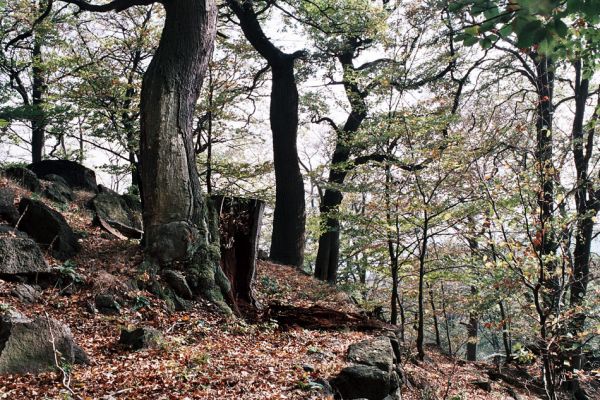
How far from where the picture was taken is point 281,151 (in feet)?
39.9

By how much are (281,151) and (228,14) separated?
4.17m

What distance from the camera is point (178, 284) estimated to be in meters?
5.80

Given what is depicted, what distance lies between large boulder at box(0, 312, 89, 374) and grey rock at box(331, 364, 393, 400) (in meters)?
2.49

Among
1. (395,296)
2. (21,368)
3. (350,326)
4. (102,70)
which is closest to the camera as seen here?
(21,368)

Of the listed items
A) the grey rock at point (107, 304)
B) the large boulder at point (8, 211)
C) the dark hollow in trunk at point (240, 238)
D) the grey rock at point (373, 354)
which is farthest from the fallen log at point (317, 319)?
the large boulder at point (8, 211)

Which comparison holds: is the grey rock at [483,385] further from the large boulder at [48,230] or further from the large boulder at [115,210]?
the large boulder at [48,230]

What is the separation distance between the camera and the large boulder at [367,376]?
436 centimetres

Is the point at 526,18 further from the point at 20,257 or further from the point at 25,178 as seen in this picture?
the point at 25,178

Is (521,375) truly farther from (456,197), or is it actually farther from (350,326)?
(350,326)

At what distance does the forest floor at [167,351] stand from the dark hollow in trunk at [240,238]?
0.69m

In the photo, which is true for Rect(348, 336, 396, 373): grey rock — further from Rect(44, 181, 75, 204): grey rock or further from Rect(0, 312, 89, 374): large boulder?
Rect(44, 181, 75, 204): grey rock

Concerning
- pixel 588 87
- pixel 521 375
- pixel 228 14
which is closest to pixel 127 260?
pixel 228 14

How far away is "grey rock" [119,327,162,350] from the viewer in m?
4.36

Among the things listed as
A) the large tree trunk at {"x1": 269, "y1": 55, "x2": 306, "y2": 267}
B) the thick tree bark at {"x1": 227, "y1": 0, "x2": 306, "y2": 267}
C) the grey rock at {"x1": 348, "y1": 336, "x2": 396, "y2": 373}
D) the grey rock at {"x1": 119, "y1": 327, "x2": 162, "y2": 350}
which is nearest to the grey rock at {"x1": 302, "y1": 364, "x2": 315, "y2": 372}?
the grey rock at {"x1": 348, "y1": 336, "x2": 396, "y2": 373}
